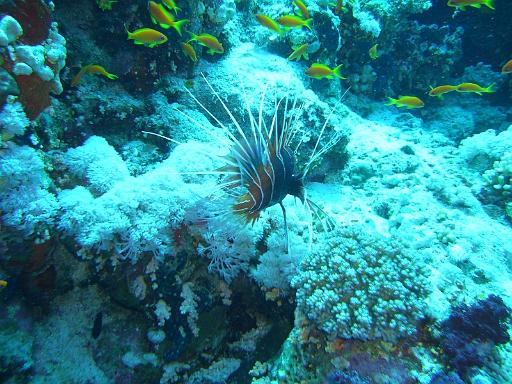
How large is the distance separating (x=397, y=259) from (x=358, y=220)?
1.31 m

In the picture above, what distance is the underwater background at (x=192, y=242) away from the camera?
6.56 feet

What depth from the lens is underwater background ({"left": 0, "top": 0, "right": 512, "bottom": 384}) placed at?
2000 millimetres

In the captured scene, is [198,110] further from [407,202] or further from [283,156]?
[407,202]

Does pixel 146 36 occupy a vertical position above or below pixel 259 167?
above

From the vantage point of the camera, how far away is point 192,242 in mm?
2447

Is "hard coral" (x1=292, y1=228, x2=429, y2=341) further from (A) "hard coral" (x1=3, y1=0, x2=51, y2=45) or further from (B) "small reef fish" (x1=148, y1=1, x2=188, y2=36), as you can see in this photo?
(B) "small reef fish" (x1=148, y1=1, x2=188, y2=36)

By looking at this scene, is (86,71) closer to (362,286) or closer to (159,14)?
(159,14)

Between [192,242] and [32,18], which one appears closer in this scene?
[32,18]

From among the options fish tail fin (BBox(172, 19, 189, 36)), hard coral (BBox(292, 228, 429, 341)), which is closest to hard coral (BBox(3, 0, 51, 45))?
fish tail fin (BBox(172, 19, 189, 36))

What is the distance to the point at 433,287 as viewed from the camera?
233 cm

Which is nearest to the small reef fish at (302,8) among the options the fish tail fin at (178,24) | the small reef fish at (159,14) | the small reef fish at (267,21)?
the small reef fish at (267,21)

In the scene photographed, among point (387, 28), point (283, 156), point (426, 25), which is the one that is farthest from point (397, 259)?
point (426, 25)

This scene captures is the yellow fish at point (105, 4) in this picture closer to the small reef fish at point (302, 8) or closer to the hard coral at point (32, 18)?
the hard coral at point (32, 18)

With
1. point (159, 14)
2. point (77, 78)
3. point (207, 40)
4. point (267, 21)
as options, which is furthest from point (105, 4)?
point (267, 21)
